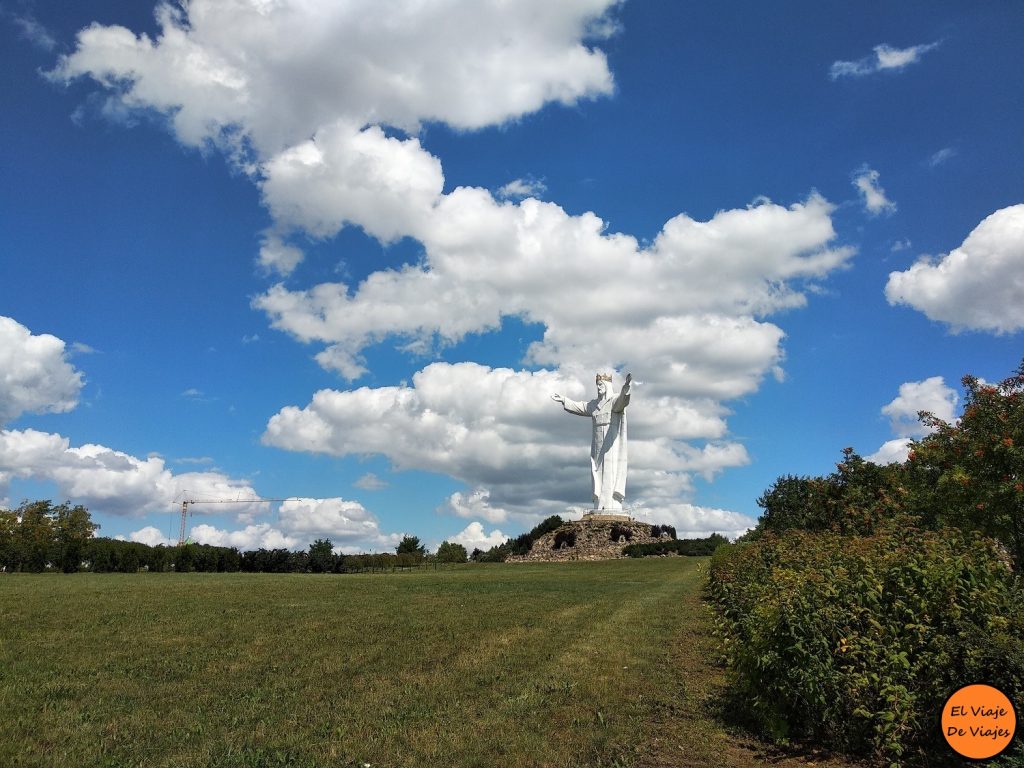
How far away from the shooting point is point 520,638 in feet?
40.4

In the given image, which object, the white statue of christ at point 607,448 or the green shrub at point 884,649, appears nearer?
the green shrub at point 884,649

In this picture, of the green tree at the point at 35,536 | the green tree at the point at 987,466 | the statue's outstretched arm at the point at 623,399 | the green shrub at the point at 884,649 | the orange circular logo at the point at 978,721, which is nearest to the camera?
the orange circular logo at the point at 978,721

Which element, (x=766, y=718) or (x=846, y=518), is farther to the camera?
(x=846, y=518)

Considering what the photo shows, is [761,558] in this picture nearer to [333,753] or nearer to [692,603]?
[692,603]

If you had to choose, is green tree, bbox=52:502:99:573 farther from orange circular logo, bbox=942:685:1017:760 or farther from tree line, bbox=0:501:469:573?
orange circular logo, bbox=942:685:1017:760

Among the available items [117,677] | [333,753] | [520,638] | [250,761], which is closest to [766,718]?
[333,753]

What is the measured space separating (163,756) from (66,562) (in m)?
38.1

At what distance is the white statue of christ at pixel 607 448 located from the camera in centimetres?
5234

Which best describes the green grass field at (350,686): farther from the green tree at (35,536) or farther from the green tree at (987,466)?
the green tree at (35,536)

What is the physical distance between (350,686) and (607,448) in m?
44.6

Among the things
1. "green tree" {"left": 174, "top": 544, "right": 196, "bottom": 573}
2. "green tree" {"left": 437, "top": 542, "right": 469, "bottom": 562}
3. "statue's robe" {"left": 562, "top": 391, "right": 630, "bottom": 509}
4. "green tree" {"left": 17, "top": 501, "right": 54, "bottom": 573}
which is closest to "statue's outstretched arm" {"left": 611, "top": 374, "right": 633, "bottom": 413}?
"statue's robe" {"left": 562, "top": 391, "right": 630, "bottom": 509}

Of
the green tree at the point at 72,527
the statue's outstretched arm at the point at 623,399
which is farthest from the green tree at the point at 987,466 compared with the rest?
the green tree at the point at 72,527

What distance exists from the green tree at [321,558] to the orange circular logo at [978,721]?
39.7m

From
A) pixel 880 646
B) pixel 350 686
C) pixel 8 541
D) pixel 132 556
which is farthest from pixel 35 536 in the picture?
pixel 880 646
